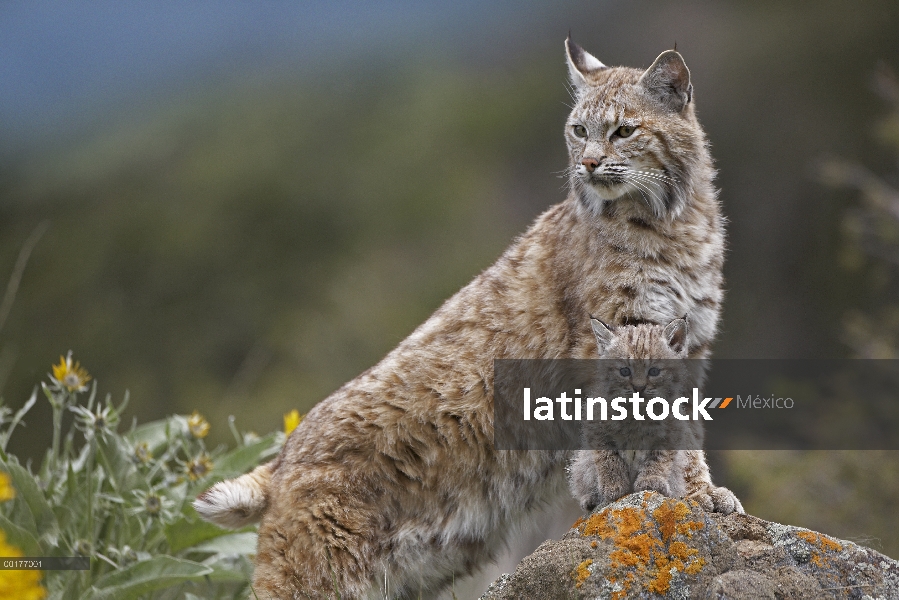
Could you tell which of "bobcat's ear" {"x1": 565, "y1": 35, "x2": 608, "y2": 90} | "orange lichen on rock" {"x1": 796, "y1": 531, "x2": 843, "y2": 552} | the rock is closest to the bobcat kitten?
the rock

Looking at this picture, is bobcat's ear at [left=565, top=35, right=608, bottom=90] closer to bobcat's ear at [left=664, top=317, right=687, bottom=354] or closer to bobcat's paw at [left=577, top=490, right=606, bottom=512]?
bobcat's ear at [left=664, top=317, right=687, bottom=354]

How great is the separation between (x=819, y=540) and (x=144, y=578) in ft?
10.6

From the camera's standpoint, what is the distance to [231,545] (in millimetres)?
6207

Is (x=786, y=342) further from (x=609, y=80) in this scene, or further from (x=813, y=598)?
(x=813, y=598)

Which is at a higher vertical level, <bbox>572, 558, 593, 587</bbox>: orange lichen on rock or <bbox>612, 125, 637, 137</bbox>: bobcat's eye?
<bbox>612, 125, 637, 137</bbox>: bobcat's eye

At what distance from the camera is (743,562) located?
168 inches

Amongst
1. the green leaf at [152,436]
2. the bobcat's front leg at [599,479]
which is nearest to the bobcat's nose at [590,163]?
the bobcat's front leg at [599,479]

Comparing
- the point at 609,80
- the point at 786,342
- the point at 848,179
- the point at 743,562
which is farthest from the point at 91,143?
the point at 743,562

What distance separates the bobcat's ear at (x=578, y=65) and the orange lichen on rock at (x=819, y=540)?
2636mm

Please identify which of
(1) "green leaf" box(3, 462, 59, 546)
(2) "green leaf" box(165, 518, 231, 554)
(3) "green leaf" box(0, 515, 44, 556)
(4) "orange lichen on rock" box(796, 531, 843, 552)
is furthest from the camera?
(2) "green leaf" box(165, 518, 231, 554)

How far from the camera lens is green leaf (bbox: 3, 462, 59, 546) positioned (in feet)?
18.9

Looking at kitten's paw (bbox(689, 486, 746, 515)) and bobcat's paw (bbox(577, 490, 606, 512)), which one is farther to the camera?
bobcat's paw (bbox(577, 490, 606, 512))

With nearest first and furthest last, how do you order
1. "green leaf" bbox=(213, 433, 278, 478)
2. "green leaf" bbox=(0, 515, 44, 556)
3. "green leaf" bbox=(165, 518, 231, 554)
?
1. "green leaf" bbox=(0, 515, 44, 556)
2. "green leaf" bbox=(165, 518, 231, 554)
3. "green leaf" bbox=(213, 433, 278, 478)

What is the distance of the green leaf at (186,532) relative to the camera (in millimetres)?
5965
